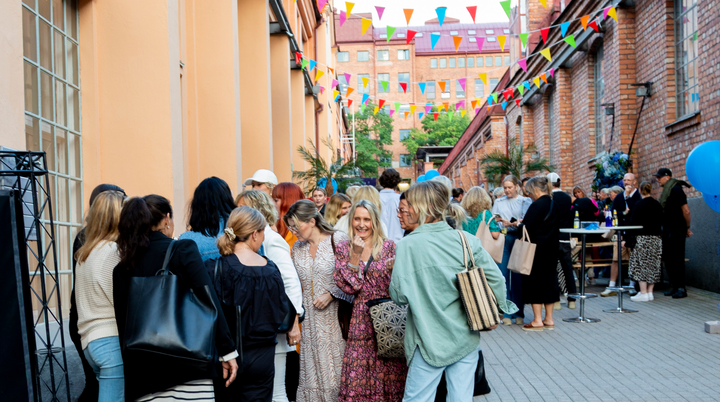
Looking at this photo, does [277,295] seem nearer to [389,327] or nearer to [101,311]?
[389,327]

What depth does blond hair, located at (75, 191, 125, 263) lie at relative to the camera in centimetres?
363

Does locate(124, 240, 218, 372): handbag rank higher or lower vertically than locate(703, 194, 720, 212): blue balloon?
lower

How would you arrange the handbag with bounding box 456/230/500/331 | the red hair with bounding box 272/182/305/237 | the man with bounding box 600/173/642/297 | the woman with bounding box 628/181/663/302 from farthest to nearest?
the man with bounding box 600/173/642/297 < the woman with bounding box 628/181/663/302 < the red hair with bounding box 272/182/305/237 < the handbag with bounding box 456/230/500/331

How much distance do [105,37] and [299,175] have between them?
25.2ft

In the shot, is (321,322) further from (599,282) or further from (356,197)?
(599,282)

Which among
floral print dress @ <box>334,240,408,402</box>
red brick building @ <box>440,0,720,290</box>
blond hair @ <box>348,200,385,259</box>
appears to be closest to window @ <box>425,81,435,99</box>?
red brick building @ <box>440,0,720,290</box>

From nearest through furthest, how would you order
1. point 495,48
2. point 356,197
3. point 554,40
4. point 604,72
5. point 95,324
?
point 95,324 < point 356,197 < point 604,72 < point 554,40 < point 495,48

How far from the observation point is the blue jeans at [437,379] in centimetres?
376

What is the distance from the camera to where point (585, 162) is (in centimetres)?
1802

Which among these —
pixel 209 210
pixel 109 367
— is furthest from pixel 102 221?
pixel 209 210

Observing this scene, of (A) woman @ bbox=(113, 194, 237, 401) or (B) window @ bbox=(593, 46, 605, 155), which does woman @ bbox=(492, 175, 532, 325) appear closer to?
(A) woman @ bbox=(113, 194, 237, 401)

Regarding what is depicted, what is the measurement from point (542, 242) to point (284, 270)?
14.7 feet

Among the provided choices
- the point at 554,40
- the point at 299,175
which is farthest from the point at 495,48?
the point at 299,175

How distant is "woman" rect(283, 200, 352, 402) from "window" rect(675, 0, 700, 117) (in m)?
9.06
